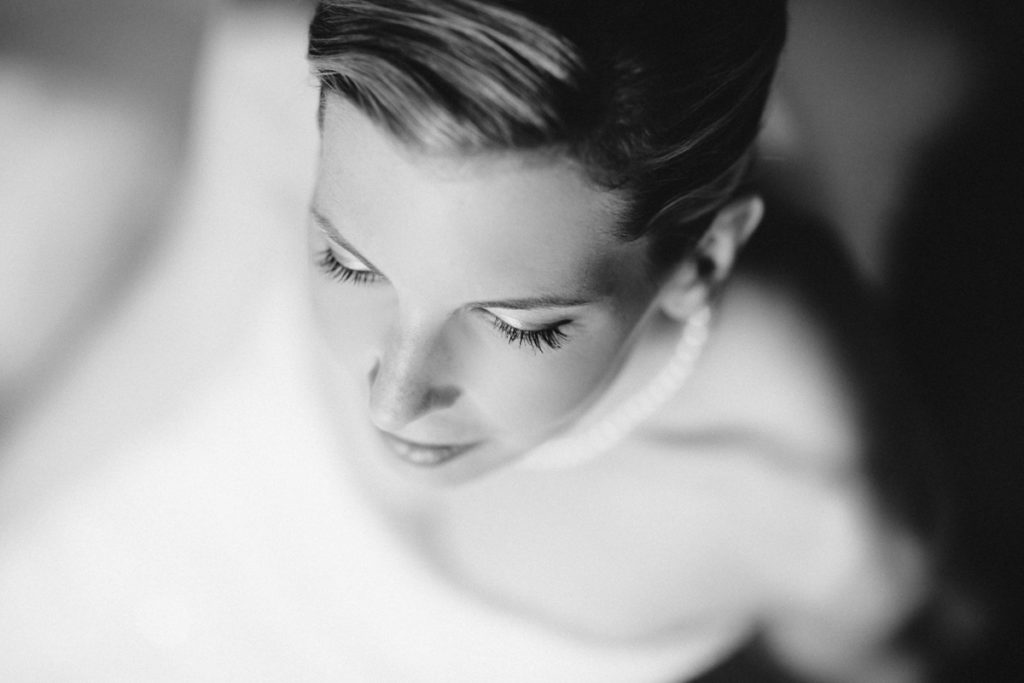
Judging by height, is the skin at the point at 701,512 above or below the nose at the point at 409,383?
below

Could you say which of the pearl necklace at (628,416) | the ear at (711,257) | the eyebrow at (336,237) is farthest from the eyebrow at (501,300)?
the pearl necklace at (628,416)

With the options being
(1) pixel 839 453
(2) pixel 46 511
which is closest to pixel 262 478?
(2) pixel 46 511

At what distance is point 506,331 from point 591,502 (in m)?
0.49

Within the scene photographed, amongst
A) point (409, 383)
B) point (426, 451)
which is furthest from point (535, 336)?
point (426, 451)

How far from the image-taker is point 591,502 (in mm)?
1011

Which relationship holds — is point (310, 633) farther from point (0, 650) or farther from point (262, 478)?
point (0, 650)

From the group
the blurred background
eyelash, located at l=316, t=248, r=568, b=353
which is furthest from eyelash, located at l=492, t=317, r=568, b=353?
the blurred background

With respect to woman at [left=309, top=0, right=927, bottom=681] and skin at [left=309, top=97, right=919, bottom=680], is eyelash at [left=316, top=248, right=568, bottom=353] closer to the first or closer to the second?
woman at [left=309, top=0, right=927, bottom=681]

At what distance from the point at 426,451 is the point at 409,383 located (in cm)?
16

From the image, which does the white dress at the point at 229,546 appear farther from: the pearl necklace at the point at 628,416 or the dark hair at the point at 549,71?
the dark hair at the point at 549,71

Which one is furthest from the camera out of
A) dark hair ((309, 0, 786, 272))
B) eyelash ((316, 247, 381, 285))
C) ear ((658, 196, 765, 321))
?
ear ((658, 196, 765, 321))

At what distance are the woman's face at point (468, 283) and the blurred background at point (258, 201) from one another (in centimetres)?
42

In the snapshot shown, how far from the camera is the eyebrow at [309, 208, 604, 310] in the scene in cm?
55

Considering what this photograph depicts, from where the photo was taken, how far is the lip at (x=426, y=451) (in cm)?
75
